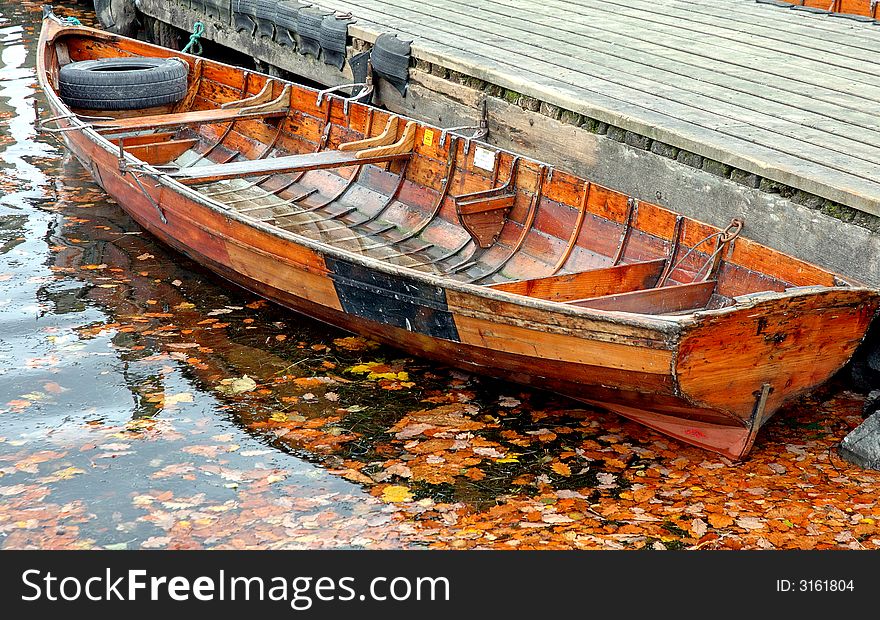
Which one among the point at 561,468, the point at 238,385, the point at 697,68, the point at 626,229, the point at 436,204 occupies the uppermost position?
the point at 697,68

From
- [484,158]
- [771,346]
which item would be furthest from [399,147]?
[771,346]

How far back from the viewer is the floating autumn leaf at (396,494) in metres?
5.74

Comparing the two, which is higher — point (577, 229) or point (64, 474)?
point (577, 229)

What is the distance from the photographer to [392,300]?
6879 mm

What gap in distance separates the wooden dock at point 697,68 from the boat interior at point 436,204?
2.26 feet

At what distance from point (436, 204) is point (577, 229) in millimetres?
1502

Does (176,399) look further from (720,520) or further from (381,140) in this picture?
(720,520)

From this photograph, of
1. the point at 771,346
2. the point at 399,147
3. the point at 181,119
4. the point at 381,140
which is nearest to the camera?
the point at 771,346

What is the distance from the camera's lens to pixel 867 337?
6.73 meters

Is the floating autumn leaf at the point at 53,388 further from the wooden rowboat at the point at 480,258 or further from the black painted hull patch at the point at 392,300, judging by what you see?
the black painted hull patch at the point at 392,300

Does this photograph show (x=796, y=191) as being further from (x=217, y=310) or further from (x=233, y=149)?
(x=233, y=149)

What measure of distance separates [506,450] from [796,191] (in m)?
2.52

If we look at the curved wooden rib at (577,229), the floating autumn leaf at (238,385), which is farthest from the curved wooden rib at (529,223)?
the floating autumn leaf at (238,385)

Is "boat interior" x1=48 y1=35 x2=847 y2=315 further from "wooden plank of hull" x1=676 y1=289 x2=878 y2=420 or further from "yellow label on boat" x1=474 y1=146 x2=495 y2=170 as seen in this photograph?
"wooden plank of hull" x1=676 y1=289 x2=878 y2=420
